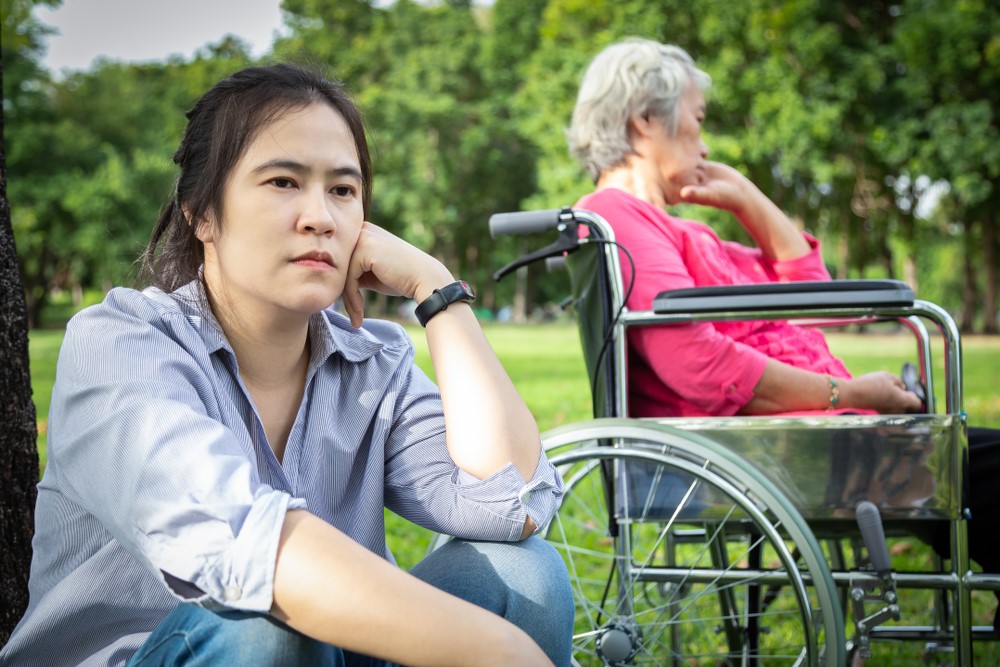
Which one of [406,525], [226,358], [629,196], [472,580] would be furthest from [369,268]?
[406,525]

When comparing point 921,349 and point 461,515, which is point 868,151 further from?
point 461,515

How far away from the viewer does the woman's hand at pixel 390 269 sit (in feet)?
6.13

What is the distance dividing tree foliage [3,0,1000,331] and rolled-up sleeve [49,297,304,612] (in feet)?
47.6

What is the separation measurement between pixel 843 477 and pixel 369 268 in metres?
1.17

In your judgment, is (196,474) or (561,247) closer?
(196,474)

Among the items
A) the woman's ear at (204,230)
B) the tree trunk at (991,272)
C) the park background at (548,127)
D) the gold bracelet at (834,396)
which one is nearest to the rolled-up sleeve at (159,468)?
the woman's ear at (204,230)

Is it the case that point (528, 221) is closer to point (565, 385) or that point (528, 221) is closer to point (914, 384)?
point (914, 384)

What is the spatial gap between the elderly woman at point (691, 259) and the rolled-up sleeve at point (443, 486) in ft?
Result: 2.63

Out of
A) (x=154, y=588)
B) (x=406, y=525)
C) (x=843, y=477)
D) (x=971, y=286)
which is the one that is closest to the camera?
(x=154, y=588)

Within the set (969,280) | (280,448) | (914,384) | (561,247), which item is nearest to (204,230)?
(280,448)

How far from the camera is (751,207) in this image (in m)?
3.03

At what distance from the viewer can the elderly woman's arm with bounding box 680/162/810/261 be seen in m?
3.03

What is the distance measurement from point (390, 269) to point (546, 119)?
24227mm

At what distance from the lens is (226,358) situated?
1.68 m
